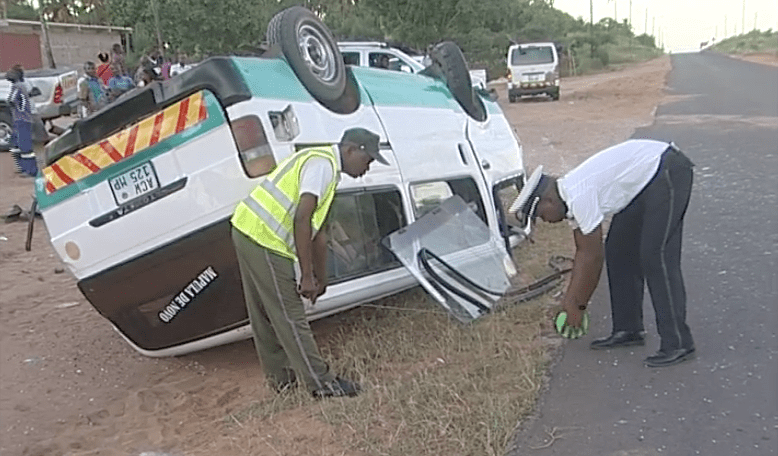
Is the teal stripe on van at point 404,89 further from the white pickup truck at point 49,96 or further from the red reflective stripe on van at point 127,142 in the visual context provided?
the white pickup truck at point 49,96

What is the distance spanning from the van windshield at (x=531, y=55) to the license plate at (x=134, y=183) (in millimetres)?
25322

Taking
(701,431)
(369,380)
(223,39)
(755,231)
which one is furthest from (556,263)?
(223,39)

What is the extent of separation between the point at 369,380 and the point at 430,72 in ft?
9.98

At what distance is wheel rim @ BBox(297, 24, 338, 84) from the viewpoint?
5.01 m

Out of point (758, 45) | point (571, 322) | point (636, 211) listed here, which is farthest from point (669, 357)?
point (758, 45)

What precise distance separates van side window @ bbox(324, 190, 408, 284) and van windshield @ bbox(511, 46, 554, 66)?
24.4m

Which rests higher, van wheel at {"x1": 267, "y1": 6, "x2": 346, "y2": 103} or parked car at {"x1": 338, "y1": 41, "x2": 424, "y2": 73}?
van wheel at {"x1": 267, "y1": 6, "x2": 346, "y2": 103}

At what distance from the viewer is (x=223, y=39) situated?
92.5 feet

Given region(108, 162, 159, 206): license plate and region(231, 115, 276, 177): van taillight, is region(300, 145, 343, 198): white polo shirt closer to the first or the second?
region(231, 115, 276, 177): van taillight

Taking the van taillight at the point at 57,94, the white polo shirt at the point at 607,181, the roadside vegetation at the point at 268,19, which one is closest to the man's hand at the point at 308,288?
the white polo shirt at the point at 607,181

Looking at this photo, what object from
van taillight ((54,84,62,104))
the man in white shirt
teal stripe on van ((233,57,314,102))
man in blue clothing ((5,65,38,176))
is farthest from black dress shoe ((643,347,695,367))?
van taillight ((54,84,62,104))

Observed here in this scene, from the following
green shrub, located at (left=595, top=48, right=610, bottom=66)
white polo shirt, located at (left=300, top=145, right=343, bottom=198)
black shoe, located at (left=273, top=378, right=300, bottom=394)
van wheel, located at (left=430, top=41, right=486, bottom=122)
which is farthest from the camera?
green shrub, located at (left=595, top=48, right=610, bottom=66)

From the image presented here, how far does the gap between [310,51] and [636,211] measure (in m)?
2.08

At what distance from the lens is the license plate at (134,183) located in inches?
178
